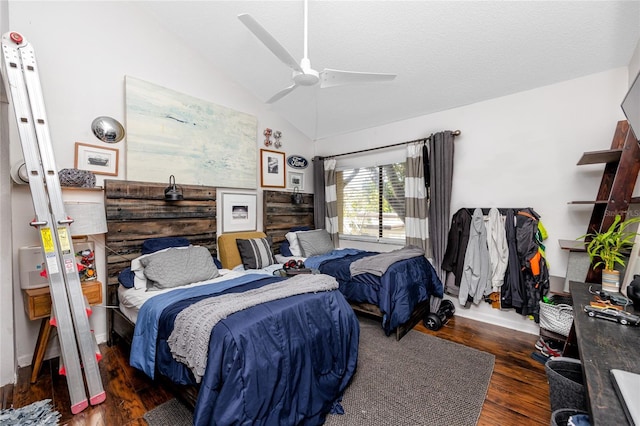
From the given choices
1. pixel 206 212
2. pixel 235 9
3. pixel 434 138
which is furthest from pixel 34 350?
pixel 434 138

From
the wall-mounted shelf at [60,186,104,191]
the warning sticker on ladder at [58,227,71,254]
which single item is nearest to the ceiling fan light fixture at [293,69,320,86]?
the warning sticker on ladder at [58,227,71,254]

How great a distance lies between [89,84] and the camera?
2471 millimetres

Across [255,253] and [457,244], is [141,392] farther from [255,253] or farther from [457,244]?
[457,244]

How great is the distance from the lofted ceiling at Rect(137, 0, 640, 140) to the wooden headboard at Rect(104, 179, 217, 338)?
1713mm

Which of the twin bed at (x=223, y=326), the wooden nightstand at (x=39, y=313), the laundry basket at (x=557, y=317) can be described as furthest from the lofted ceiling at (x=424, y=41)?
the wooden nightstand at (x=39, y=313)

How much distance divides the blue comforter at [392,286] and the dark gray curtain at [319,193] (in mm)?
1270

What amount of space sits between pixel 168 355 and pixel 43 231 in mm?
1186

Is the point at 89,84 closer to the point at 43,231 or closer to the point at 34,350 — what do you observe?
the point at 43,231

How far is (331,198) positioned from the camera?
4355 mm

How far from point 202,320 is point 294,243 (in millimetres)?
2353

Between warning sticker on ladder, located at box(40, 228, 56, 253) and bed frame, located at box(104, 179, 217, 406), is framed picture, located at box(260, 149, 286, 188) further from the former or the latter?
warning sticker on ladder, located at box(40, 228, 56, 253)

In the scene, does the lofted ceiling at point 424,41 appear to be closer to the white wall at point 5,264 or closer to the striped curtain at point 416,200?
the striped curtain at point 416,200

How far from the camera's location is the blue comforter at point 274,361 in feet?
4.29

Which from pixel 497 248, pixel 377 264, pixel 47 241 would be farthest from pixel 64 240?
pixel 497 248
